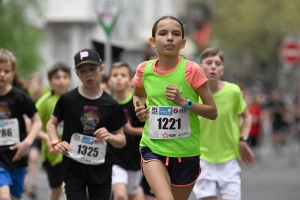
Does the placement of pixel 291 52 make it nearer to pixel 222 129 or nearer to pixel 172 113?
pixel 222 129

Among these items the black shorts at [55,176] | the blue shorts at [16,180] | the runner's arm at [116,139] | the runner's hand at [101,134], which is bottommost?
the black shorts at [55,176]

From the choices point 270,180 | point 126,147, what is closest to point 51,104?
point 126,147

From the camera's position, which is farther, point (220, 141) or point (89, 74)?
point (220, 141)

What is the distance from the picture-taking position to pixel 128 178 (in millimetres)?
10344

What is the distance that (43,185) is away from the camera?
57.2ft

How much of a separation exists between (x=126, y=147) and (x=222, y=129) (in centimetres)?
138

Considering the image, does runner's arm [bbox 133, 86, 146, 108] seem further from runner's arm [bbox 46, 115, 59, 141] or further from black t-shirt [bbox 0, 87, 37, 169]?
black t-shirt [bbox 0, 87, 37, 169]

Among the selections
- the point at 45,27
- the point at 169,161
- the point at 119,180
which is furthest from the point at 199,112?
the point at 45,27

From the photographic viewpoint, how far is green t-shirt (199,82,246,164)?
367 inches

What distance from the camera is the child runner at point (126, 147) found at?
33.2 feet

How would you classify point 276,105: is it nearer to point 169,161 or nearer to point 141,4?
point 141,4

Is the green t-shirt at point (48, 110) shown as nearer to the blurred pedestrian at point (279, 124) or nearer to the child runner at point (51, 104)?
the child runner at point (51, 104)

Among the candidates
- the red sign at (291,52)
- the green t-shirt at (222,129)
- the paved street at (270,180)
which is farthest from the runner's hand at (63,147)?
the red sign at (291,52)

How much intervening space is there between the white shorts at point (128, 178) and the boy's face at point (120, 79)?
3.02 ft
